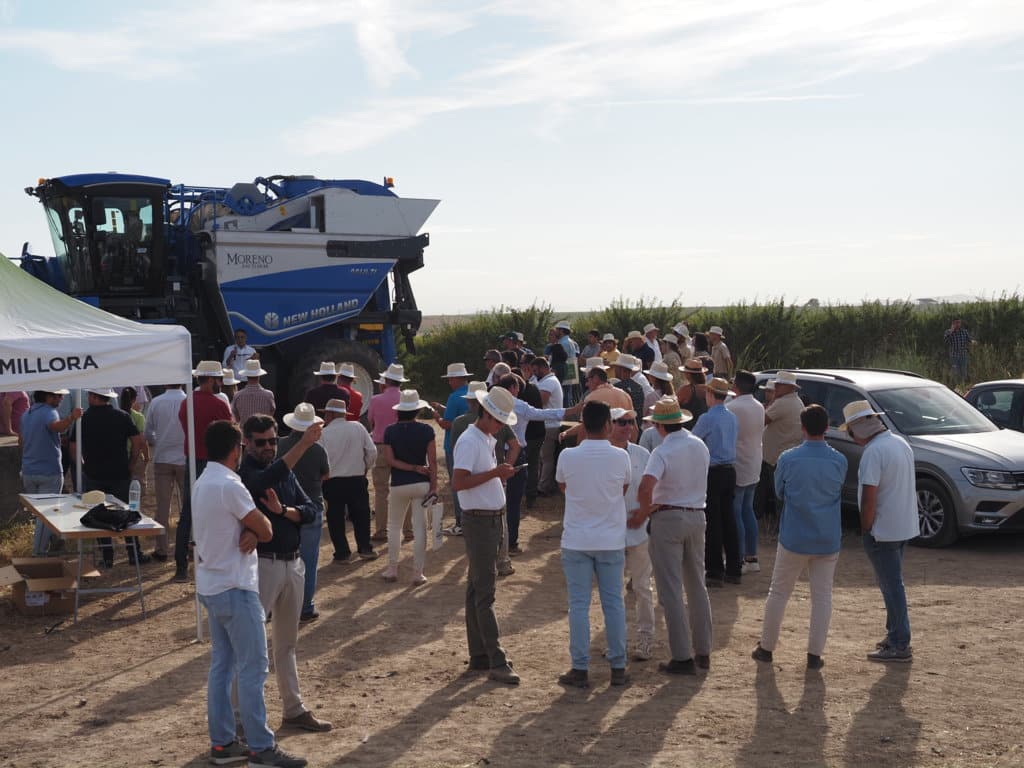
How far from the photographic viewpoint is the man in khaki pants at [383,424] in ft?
36.9

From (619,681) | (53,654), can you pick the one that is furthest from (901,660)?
(53,654)

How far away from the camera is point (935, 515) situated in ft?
35.7

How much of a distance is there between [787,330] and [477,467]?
810 inches

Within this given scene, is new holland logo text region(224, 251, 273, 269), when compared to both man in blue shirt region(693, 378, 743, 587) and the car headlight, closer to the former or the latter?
man in blue shirt region(693, 378, 743, 587)

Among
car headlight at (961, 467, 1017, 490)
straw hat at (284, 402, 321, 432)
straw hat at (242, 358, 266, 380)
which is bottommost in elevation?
car headlight at (961, 467, 1017, 490)

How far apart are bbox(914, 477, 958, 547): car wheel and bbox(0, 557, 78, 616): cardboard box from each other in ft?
25.5

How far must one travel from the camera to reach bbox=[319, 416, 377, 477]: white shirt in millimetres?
10141

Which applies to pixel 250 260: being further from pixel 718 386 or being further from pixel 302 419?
pixel 302 419

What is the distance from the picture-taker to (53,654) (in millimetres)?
8109

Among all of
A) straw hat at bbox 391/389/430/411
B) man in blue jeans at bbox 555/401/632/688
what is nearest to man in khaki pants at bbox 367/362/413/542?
straw hat at bbox 391/389/430/411

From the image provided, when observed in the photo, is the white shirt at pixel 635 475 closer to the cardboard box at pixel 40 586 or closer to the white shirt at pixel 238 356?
the cardboard box at pixel 40 586

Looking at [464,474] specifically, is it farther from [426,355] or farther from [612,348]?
[426,355]

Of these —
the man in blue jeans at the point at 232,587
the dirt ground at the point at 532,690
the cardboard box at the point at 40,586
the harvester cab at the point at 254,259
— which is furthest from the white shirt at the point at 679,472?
the harvester cab at the point at 254,259

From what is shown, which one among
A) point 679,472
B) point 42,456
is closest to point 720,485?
point 679,472
